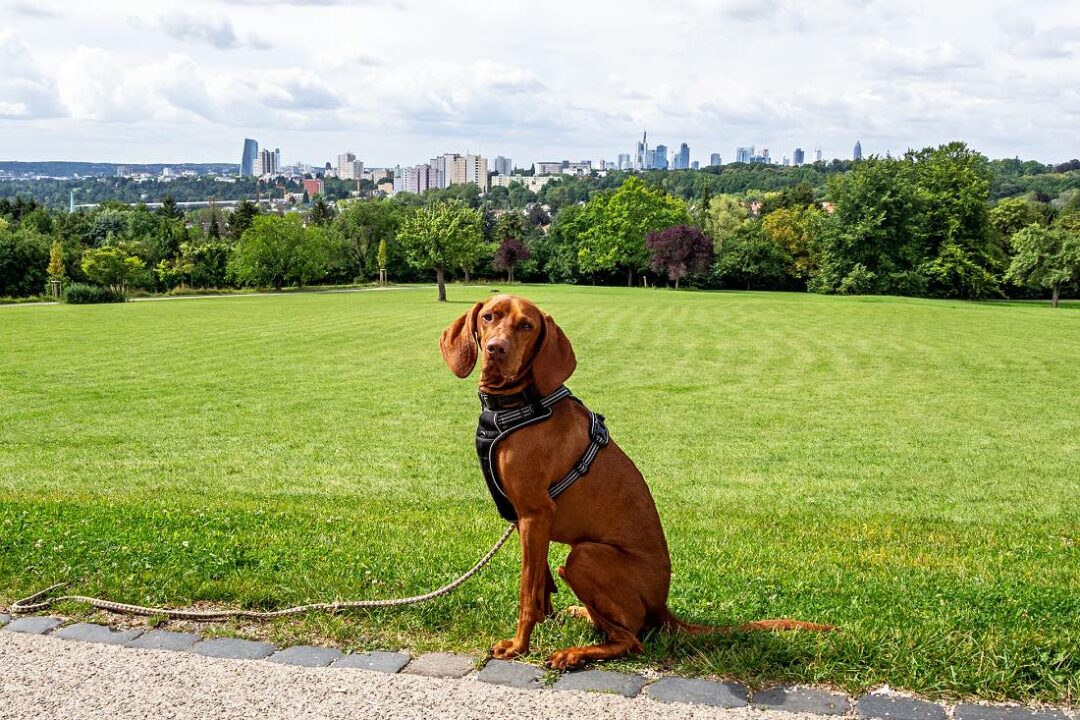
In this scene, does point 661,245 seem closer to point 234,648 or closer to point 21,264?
point 21,264

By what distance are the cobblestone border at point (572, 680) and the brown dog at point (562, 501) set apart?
0.17 metres

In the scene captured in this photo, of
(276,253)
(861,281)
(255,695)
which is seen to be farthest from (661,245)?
(255,695)

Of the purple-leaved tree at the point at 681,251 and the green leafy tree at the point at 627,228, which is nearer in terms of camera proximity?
the purple-leaved tree at the point at 681,251

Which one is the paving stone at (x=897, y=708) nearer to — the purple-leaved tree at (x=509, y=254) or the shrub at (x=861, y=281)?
the shrub at (x=861, y=281)

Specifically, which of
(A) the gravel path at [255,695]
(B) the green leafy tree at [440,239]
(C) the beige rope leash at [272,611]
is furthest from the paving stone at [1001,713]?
(B) the green leafy tree at [440,239]

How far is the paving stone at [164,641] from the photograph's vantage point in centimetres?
496

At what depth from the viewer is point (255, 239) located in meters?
77.6

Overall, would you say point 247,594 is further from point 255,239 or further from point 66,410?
point 255,239

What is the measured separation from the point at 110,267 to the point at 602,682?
71.3m

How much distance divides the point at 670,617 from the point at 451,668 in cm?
126

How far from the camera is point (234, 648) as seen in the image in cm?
491

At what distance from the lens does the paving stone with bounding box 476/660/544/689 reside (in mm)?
4430

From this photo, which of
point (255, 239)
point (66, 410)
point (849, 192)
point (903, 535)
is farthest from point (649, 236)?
point (903, 535)

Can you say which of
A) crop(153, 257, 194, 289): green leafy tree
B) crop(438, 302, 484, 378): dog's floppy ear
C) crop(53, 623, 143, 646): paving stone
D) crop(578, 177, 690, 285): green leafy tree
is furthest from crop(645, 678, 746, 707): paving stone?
crop(153, 257, 194, 289): green leafy tree
